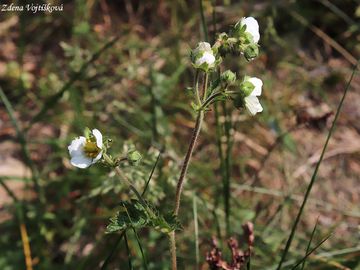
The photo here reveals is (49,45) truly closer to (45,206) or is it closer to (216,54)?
(45,206)

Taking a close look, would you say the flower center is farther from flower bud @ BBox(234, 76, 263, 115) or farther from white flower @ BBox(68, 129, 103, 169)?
flower bud @ BBox(234, 76, 263, 115)

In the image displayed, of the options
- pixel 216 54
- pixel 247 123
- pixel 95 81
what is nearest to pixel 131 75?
pixel 95 81

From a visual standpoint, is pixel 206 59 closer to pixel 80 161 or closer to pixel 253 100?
pixel 253 100

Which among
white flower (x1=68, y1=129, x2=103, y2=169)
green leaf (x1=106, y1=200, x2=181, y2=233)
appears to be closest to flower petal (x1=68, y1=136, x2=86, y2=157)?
white flower (x1=68, y1=129, x2=103, y2=169)

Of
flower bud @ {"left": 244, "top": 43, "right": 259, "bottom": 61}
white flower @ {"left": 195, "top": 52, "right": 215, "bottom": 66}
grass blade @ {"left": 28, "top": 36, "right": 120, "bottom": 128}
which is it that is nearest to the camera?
white flower @ {"left": 195, "top": 52, "right": 215, "bottom": 66}

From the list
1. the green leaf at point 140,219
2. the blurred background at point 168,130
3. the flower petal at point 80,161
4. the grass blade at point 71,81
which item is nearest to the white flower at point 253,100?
the green leaf at point 140,219

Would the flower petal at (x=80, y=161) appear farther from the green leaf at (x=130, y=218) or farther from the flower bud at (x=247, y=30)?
the flower bud at (x=247, y=30)
